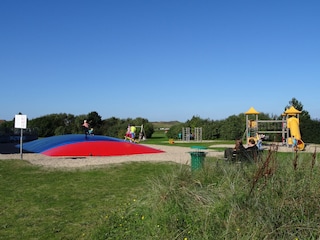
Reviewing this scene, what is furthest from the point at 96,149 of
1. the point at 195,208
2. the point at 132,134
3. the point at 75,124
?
the point at 75,124

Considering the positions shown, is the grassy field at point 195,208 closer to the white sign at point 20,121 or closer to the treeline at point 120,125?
the white sign at point 20,121

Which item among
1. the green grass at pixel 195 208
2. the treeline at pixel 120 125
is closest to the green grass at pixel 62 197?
the green grass at pixel 195 208

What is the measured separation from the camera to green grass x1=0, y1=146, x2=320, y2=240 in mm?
3605

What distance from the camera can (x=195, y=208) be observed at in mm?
4195

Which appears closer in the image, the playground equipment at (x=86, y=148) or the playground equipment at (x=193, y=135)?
the playground equipment at (x=86, y=148)

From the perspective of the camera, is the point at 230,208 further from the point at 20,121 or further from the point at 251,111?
the point at 251,111

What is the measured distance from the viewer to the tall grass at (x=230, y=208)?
350 centimetres

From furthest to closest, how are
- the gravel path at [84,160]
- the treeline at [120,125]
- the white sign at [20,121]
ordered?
the treeline at [120,125] < the white sign at [20,121] < the gravel path at [84,160]

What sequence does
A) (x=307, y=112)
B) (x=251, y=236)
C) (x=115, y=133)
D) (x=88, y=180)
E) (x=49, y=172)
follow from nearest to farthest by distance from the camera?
(x=251, y=236) → (x=88, y=180) → (x=49, y=172) → (x=307, y=112) → (x=115, y=133)

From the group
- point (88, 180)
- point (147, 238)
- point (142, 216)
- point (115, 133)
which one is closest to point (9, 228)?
point (142, 216)

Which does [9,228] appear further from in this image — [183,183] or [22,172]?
[22,172]

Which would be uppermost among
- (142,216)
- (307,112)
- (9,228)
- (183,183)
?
(307,112)

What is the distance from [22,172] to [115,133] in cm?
2978

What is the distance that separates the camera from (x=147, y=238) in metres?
3.93
